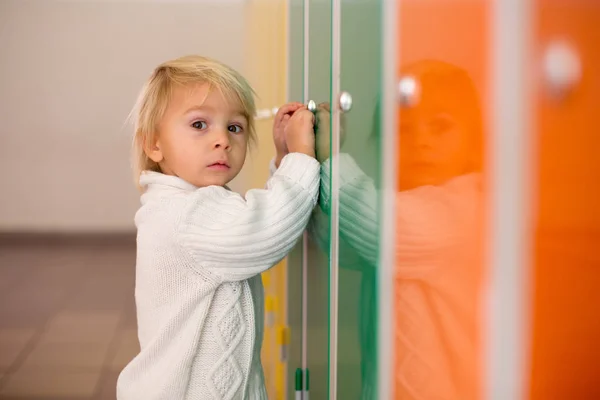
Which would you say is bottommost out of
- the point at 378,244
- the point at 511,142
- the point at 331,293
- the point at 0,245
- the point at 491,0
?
the point at 0,245

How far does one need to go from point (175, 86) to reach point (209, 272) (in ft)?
1.14

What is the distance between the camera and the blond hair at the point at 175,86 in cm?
113

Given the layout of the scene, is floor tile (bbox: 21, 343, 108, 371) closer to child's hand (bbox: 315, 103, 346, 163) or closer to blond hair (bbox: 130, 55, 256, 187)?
blond hair (bbox: 130, 55, 256, 187)

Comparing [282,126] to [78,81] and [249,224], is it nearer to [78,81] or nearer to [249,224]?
[249,224]

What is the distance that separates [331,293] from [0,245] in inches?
91.5

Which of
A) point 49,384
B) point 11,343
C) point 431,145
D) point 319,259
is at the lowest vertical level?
point 49,384

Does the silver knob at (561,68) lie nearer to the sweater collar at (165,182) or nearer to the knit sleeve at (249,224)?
the knit sleeve at (249,224)

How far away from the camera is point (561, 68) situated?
1.38 feet

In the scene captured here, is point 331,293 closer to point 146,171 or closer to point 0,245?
point 146,171

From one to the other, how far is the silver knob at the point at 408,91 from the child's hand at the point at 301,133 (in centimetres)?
41

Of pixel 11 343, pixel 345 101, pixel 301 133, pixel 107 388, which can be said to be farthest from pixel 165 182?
pixel 11 343

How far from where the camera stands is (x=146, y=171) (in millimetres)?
1150

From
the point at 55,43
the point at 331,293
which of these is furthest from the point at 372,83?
the point at 55,43

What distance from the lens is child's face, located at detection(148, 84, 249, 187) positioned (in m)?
1.10
